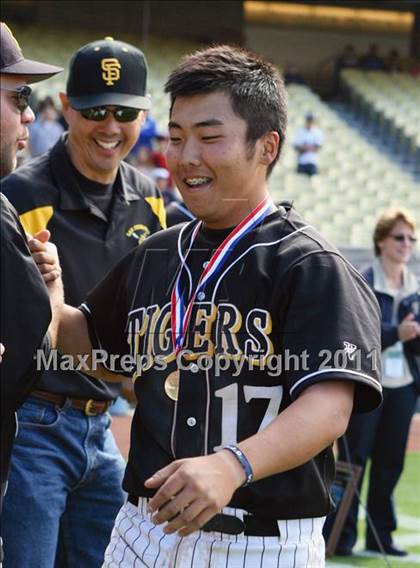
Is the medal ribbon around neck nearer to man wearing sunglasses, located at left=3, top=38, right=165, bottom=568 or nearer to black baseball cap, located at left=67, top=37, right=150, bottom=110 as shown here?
man wearing sunglasses, located at left=3, top=38, right=165, bottom=568

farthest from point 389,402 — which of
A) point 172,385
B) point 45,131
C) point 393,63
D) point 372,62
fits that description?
point 393,63

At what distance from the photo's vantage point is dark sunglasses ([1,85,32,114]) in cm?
323

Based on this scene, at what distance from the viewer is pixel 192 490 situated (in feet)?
9.07

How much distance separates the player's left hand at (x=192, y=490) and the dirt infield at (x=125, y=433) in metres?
5.34

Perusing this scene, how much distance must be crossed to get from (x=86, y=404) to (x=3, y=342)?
1.59 metres

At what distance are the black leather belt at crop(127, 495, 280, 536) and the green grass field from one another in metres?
4.39

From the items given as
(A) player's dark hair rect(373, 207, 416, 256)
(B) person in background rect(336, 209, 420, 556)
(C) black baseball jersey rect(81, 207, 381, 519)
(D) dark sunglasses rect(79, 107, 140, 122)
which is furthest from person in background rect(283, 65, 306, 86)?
(C) black baseball jersey rect(81, 207, 381, 519)

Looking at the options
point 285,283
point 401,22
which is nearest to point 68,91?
point 285,283

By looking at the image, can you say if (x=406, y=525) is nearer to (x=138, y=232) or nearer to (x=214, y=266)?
(x=138, y=232)

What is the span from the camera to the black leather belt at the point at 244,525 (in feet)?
10.7

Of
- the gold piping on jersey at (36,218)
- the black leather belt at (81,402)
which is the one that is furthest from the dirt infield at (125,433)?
the gold piping on jersey at (36,218)

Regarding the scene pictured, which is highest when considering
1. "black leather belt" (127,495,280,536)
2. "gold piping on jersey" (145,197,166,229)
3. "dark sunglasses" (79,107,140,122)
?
"dark sunglasses" (79,107,140,122)

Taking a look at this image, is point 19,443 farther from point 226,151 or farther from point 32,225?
point 226,151

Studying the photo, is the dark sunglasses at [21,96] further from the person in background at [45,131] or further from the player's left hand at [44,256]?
the person in background at [45,131]
